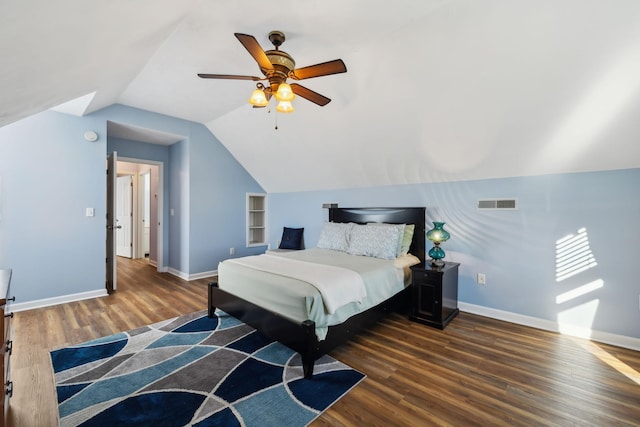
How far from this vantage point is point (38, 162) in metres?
3.38

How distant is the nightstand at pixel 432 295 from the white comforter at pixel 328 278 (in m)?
0.84

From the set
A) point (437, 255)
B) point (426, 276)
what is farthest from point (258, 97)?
point (437, 255)

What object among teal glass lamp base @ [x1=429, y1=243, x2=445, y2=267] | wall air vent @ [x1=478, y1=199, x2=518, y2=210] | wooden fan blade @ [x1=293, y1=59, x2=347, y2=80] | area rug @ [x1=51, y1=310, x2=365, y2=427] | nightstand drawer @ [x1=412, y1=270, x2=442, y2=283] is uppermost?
wooden fan blade @ [x1=293, y1=59, x2=347, y2=80]

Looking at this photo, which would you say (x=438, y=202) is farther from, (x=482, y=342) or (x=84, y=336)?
(x=84, y=336)

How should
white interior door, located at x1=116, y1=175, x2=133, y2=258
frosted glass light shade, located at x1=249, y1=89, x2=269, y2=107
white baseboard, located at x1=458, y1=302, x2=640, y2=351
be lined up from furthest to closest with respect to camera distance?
1. white interior door, located at x1=116, y1=175, x2=133, y2=258
2. white baseboard, located at x1=458, y1=302, x2=640, y2=351
3. frosted glass light shade, located at x1=249, y1=89, x2=269, y2=107

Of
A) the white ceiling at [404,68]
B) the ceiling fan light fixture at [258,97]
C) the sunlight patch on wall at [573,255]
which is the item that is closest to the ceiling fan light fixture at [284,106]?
the ceiling fan light fixture at [258,97]

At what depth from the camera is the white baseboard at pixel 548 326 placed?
2506 mm

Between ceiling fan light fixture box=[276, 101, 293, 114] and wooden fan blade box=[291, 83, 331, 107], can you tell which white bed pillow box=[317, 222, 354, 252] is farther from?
ceiling fan light fixture box=[276, 101, 293, 114]

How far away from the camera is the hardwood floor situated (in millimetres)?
1672

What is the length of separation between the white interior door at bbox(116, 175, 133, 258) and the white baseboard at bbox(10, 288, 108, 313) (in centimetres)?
336

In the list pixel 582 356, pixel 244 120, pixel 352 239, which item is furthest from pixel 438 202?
pixel 244 120

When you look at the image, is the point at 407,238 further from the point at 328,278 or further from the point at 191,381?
the point at 191,381

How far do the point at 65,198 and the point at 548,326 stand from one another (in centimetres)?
591

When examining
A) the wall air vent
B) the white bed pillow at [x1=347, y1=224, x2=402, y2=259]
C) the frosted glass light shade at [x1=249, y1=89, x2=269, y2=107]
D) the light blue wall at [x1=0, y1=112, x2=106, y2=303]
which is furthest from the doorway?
the wall air vent
